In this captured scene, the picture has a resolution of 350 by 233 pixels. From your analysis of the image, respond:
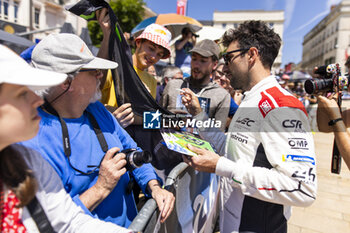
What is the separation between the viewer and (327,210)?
152 inches

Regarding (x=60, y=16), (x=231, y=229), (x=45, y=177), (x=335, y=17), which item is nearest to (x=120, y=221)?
(x=45, y=177)

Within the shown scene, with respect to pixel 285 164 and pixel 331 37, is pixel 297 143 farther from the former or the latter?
pixel 331 37

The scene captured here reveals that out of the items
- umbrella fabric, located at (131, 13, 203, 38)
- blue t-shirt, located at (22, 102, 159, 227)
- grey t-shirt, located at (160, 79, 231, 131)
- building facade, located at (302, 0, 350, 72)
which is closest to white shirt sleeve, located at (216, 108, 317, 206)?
blue t-shirt, located at (22, 102, 159, 227)

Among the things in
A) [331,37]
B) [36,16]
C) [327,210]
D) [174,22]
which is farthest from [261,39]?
[331,37]

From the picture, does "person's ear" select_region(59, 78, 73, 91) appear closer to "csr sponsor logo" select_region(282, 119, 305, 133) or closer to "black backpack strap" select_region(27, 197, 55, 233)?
"black backpack strap" select_region(27, 197, 55, 233)

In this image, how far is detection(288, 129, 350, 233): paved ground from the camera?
338cm

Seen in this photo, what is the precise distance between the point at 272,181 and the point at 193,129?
3.28 ft

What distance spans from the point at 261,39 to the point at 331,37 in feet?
231

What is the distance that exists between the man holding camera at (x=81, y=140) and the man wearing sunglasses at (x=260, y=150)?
0.48m

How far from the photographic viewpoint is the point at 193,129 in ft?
7.07

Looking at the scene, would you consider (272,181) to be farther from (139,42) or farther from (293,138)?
(139,42)

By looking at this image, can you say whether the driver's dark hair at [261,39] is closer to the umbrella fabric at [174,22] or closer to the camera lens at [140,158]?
the camera lens at [140,158]

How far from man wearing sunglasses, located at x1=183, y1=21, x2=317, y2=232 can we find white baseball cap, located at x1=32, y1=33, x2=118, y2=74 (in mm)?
883

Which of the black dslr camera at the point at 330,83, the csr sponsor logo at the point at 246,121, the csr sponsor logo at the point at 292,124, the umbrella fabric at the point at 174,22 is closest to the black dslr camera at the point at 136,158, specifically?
the csr sponsor logo at the point at 246,121
